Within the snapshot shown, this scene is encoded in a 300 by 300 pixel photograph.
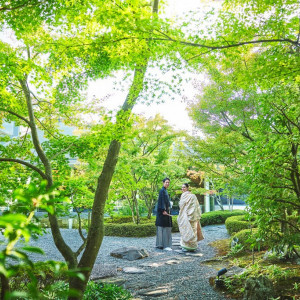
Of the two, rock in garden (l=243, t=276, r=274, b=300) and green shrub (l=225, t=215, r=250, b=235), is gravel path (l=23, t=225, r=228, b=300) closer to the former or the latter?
rock in garden (l=243, t=276, r=274, b=300)

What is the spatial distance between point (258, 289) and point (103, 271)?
3.51 metres

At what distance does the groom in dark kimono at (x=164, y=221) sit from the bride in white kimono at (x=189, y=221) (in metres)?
0.41

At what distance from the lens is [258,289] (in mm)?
3787

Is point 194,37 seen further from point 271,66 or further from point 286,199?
point 286,199

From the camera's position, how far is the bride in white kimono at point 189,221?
27.1ft

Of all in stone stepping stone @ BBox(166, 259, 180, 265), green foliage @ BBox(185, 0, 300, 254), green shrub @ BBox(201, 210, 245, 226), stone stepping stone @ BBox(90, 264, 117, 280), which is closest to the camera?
green foliage @ BBox(185, 0, 300, 254)

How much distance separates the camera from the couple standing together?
827 cm

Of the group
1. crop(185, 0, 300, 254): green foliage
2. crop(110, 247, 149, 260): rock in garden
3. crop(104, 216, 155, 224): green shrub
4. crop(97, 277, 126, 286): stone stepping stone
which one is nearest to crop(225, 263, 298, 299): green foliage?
crop(185, 0, 300, 254): green foliage

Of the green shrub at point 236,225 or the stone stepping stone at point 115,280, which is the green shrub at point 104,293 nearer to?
the stone stepping stone at point 115,280

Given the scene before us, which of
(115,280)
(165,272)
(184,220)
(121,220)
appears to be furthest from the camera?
(121,220)

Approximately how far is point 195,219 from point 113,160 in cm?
529

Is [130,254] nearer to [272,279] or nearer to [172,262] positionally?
[172,262]

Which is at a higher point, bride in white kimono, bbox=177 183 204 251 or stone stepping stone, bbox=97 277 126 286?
bride in white kimono, bbox=177 183 204 251

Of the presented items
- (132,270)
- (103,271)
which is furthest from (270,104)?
(103,271)
